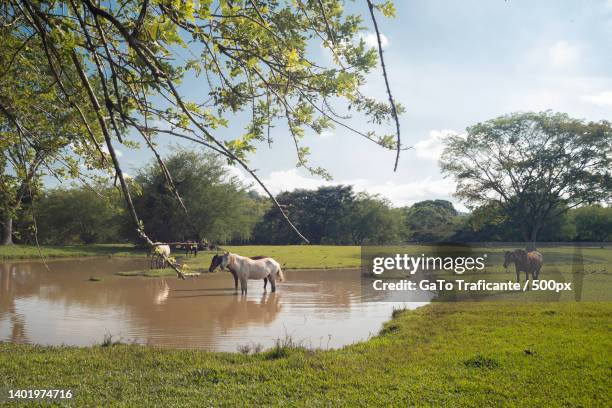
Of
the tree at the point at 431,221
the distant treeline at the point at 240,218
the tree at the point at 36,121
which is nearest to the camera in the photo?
the tree at the point at 36,121

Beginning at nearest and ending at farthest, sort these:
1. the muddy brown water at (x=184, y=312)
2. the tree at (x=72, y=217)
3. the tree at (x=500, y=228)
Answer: the muddy brown water at (x=184, y=312) < the tree at (x=500, y=228) < the tree at (x=72, y=217)

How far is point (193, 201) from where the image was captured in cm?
3538

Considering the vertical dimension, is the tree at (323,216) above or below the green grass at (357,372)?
above

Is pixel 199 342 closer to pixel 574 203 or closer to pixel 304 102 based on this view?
pixel 304 102

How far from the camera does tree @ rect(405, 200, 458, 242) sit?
4906 centimetres

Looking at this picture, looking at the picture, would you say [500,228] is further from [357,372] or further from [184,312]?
[357,372]

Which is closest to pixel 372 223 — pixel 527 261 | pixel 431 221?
pixel 431 221

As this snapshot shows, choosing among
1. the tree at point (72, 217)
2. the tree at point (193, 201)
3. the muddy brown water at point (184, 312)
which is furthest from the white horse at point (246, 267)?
the tree at point (72, 217)

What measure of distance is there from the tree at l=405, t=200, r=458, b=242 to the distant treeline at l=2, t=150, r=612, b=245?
166mm

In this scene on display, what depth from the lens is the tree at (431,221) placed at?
49062 mm

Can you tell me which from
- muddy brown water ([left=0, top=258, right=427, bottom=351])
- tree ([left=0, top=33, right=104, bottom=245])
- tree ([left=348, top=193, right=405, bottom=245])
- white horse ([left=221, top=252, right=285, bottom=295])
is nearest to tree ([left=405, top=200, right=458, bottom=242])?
tree ([left=348, top=193, right=405, bottom=245])

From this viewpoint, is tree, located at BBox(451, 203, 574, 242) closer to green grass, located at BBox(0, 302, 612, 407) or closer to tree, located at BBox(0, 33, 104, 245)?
green grass, located at BBox(0, 302, 612, 407)

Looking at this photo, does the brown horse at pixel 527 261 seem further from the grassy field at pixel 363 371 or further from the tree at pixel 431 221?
the tree at pixel 431 221

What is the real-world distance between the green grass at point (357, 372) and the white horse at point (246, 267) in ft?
23.7
